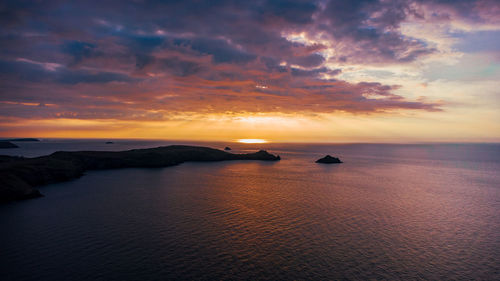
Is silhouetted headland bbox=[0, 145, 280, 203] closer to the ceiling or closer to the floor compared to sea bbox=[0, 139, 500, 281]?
closer to the ceiling

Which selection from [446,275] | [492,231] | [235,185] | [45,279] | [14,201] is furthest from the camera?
[235,185]

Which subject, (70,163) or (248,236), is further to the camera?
(70,163)

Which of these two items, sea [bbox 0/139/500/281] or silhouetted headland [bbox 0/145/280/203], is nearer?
sea [bbox 0/139/500/281]

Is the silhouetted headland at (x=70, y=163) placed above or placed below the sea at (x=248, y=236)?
above

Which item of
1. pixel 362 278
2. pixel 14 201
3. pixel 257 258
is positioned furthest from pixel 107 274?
pixel 14 201

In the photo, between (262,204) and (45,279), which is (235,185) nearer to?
(262,204)

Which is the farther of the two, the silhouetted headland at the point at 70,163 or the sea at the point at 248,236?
the silhouetted headland at the point at 70,163

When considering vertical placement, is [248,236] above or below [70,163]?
below

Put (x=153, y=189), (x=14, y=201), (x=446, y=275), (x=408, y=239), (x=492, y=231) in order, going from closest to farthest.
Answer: (x=446, y=275)
(x=408, y=239)
(x=492, y=231)
(x=14, y=201)
(x=153, y=189)
